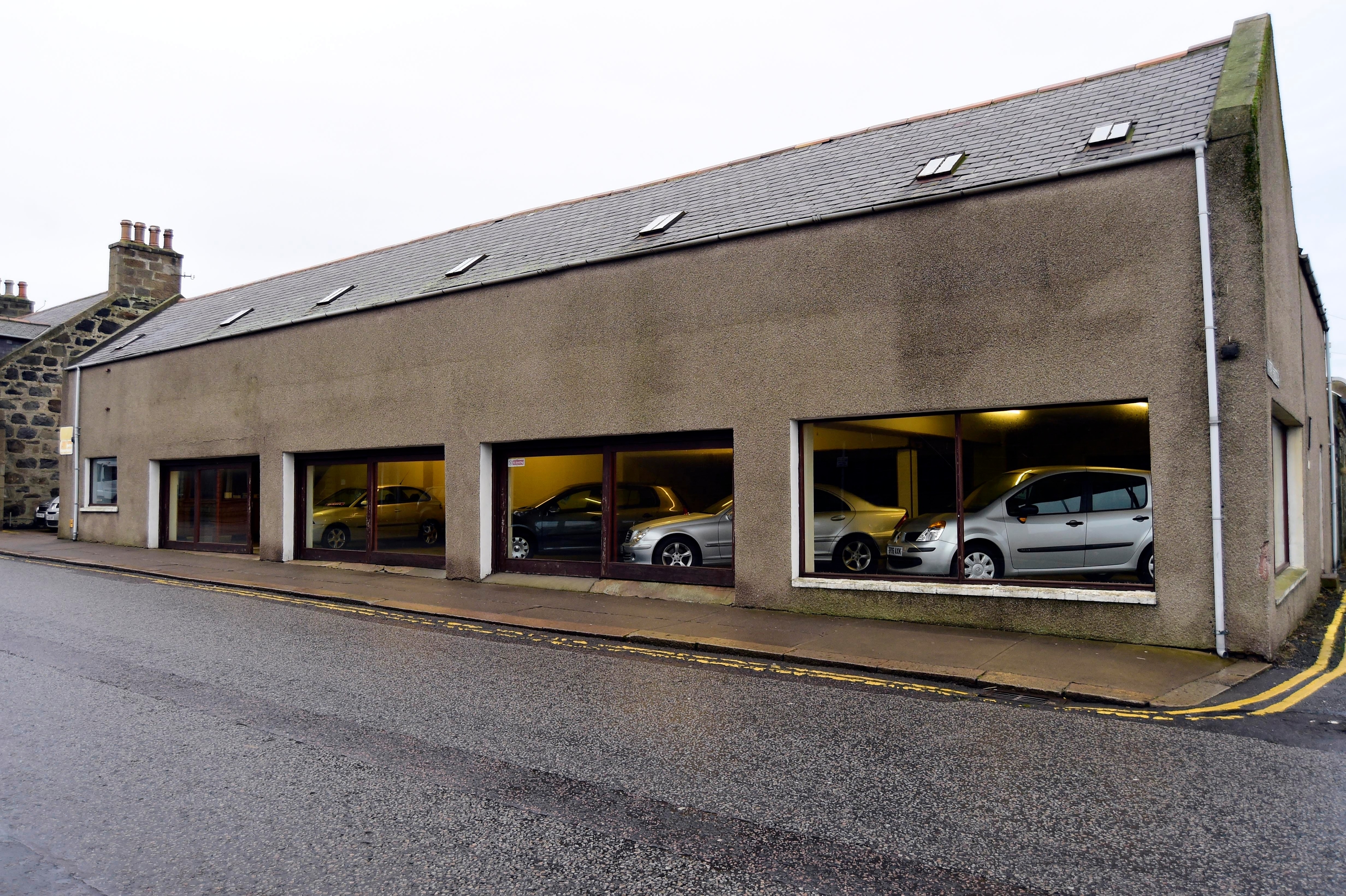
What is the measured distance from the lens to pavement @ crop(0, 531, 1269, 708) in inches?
278

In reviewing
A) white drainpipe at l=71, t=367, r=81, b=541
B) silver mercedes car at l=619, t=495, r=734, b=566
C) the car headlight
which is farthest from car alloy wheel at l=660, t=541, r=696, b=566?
white drainpipe at l=71, t=367, r=81, b=541

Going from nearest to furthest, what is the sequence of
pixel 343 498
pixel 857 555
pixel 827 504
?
pixel 857 555 → pixel 827 504 → pixel 343 498

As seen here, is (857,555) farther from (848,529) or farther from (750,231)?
(750,231)

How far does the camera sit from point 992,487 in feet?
32.5

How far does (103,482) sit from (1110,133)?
76.3ft

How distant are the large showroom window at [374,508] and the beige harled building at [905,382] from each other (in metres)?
0.07

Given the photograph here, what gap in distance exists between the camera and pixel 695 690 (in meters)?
6.87

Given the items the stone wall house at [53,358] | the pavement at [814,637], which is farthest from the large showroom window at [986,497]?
the stone wall house at [53,358]

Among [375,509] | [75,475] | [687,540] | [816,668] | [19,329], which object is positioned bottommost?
[816,668]

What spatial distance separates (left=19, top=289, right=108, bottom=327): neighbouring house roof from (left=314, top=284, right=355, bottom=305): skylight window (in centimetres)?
1400

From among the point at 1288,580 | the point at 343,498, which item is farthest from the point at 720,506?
the point at 343,498

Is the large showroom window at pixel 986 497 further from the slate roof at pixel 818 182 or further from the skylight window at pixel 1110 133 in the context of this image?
the skylight window at pixel 1110 133

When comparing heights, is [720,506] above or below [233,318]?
below

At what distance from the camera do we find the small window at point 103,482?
2138 cm
